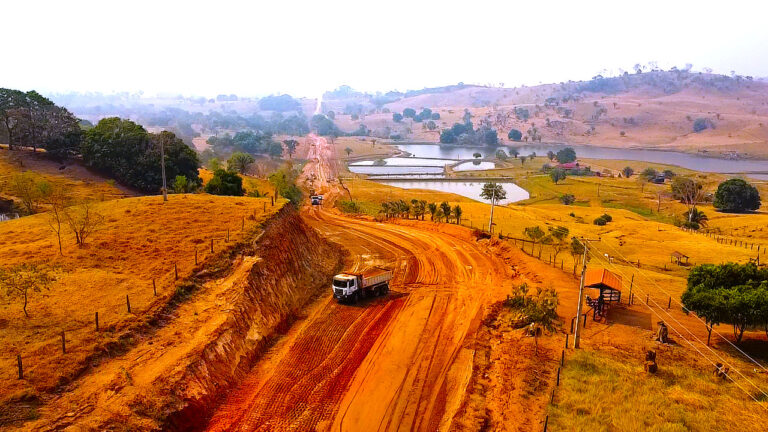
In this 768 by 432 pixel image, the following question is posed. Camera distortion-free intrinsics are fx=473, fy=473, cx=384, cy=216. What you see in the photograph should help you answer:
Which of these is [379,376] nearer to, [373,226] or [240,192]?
[373,226]

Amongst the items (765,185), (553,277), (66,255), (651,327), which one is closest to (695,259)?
(553,277)

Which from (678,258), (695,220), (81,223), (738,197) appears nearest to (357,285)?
(81,223)

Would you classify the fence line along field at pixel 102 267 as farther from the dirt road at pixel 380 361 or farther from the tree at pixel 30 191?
the dirt road at pixel 380 361

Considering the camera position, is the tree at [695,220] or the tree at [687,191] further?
the tree at [687,191]

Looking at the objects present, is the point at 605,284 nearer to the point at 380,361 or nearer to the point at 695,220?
the point at 380,361

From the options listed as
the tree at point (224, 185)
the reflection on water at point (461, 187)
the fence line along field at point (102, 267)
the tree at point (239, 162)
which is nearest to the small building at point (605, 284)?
the fence line along field at point (102, 267)
